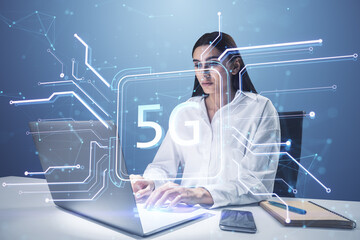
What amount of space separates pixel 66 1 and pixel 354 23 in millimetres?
2715

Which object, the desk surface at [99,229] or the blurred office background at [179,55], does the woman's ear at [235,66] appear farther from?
the desk surface at [99,229]

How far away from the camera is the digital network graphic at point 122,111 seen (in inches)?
24.3

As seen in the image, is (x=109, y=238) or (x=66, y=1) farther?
(x=66, y=1)

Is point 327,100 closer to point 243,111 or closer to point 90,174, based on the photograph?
point 243,111

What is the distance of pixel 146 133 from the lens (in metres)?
2.27

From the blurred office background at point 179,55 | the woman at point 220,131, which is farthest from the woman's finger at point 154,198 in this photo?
the blurred office background at point 179,55

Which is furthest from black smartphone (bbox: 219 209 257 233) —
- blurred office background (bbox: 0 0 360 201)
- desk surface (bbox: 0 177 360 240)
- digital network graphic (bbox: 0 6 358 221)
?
blurred office background (bbox: 0 0 360 201)

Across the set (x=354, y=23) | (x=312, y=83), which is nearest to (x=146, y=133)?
(x=312, y=83)

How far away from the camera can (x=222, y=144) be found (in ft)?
4.66

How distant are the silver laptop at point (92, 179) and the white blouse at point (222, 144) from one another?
1.63 ft

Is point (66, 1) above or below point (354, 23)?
above

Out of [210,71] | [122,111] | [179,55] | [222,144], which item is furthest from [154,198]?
[179,55]

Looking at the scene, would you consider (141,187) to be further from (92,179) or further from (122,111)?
(122,111)

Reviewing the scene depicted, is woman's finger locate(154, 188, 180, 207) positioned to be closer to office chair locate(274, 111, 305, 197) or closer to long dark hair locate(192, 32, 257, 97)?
office chair locate(274, 111, 305, 197)
